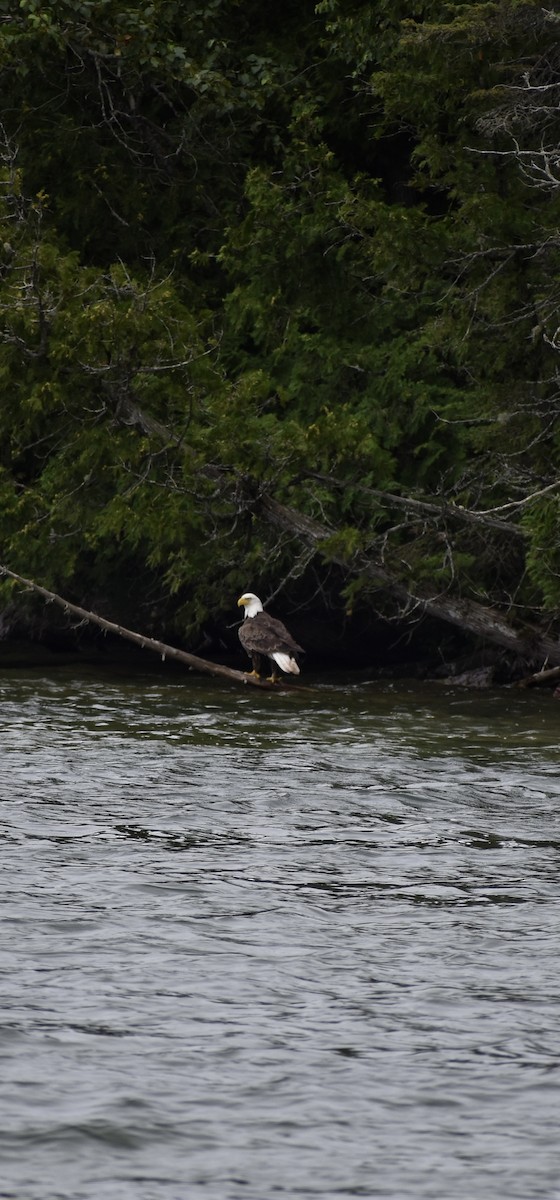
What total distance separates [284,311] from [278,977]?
1464 centimetres

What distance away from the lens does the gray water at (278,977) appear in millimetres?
5586

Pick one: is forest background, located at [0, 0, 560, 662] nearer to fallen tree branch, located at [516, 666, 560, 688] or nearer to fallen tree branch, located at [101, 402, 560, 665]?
fallen tree branch, located at [101, 402, 560, 665]

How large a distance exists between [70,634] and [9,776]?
36.9 feet

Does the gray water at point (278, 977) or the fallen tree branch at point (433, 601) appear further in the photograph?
the fallen tree branch at point (433, 601)

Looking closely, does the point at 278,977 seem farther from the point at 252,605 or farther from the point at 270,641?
the point at 252,605

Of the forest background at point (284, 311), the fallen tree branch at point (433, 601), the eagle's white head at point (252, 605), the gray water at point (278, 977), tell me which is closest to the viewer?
the gray water at point (278, 977)

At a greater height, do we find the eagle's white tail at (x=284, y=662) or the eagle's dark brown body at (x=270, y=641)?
the eagle's dark brown body at (x=270, y=641)

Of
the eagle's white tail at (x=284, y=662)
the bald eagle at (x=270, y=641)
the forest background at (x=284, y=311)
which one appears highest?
the forest background at (x=284, y=311)

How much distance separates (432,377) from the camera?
2038 cm

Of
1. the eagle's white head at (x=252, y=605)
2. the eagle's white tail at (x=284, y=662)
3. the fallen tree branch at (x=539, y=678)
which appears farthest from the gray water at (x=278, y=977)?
→ the eagle's white head at (x=252, y=605)

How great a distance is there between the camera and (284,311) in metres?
21.2

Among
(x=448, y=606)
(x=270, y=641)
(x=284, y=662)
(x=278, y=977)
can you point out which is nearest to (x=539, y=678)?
(x=448, y=606)

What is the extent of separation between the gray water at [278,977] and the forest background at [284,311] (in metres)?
5.99

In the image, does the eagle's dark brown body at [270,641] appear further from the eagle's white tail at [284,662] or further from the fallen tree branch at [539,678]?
the fallen tree branch at [539,678]
